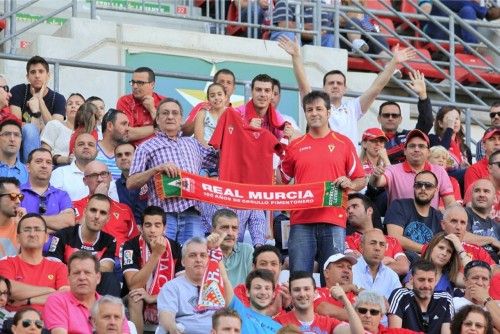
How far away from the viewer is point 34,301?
689 inches

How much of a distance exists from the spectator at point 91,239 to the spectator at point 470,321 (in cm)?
315

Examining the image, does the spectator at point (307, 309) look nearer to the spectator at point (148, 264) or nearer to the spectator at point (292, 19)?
the spectator at point (148, 264)

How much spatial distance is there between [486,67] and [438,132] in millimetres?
3591

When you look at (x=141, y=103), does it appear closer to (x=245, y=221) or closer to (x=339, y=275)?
(x=245, y=221)

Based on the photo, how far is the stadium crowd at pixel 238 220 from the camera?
1766 centimetres

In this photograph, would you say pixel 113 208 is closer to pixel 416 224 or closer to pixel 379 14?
pixel 416 224

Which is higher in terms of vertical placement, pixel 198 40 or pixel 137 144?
pixel 198 40

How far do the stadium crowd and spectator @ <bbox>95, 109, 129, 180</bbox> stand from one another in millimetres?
19

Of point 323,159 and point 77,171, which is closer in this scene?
point 323,159

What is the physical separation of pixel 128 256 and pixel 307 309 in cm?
185

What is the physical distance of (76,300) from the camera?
17.2m

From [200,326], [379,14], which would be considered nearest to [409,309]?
[200,326]

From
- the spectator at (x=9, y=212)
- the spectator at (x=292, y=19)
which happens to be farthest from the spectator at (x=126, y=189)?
the spectator at (x=292, y=19)

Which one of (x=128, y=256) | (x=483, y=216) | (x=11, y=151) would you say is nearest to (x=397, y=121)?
(x=483, y=216)
